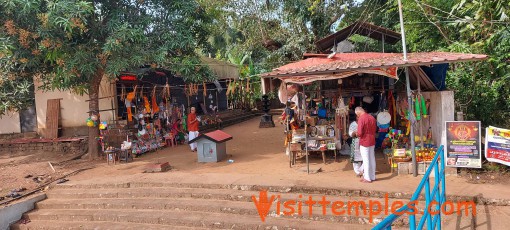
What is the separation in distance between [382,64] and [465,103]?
3.80 m

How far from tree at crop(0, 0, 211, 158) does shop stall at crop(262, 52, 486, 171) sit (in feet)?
10.4

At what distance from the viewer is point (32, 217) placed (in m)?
7.86

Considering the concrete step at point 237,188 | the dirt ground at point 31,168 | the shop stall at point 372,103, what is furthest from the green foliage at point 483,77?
the dirt ground at point 31,168

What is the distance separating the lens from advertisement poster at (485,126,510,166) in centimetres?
700

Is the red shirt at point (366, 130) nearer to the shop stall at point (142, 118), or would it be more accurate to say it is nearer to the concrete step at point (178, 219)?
the concrete step at point (178, 219)

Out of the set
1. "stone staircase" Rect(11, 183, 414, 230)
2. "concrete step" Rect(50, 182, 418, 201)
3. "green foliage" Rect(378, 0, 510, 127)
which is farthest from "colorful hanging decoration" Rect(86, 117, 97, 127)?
"green foliage" Rect(378, 0, 510, 127)

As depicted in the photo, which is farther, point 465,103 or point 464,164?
point 465,103

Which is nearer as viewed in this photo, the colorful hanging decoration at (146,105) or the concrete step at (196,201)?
the concrete step at (196,201)

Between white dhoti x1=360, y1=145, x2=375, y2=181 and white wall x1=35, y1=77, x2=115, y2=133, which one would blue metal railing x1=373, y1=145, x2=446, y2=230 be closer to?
white dhoti x1=360, y1=145, x2=375, y2=181

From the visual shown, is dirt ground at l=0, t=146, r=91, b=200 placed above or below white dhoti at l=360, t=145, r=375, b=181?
below

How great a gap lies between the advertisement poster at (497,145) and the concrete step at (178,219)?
135 inches

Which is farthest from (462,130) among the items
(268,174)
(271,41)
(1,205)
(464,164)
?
(271,41)

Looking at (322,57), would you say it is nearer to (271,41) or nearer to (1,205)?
(271,41)

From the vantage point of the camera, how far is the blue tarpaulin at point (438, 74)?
28.3ft
